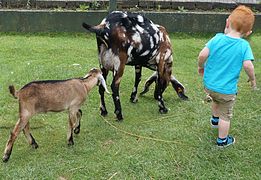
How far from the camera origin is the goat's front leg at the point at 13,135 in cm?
438

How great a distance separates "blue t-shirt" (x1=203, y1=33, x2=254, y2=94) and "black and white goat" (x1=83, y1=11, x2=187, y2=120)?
1002mm

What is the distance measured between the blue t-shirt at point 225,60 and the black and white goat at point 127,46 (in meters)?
1.00

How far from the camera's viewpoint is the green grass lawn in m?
4.39

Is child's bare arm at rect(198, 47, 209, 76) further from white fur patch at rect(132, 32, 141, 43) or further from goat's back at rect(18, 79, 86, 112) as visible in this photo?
goat's back at rect(18, 79, 86, 112)

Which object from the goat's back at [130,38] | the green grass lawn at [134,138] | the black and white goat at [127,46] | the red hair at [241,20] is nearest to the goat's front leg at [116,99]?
the black and white goat at [127,46]

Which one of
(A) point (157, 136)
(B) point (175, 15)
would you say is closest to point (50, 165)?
(A) point (157, 136)

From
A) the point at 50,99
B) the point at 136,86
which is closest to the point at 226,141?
the point at 136,86

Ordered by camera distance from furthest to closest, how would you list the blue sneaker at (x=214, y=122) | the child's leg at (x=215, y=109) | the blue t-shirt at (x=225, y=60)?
the blue sneaker at (x=214, y=122)
the child's leg at (x=215, y=109)
the blue t-shirt at (x=225, y=60)

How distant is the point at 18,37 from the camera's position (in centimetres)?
866

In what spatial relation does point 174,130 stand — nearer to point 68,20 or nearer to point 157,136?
point 157,136

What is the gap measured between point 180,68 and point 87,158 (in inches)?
130

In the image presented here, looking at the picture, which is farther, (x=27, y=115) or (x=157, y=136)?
(x=157, y=136)

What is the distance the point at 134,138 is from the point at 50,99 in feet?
3.54

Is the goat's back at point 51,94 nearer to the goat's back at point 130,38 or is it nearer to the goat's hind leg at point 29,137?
the goat's hind leg at point 29,137
